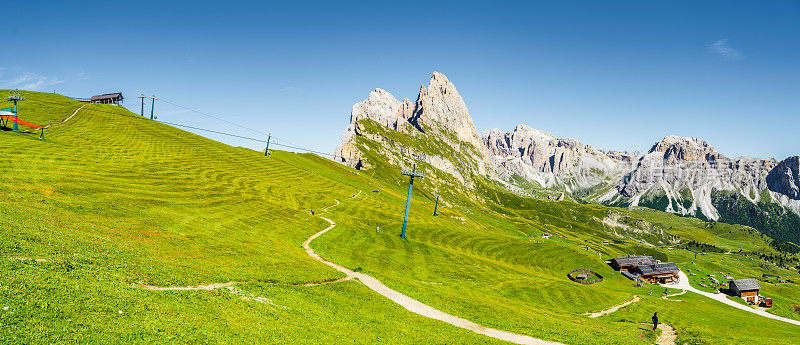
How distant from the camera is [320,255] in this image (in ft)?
182

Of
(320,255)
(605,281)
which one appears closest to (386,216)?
(320,255)

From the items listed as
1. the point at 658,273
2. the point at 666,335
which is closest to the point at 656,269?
the point at 658,273

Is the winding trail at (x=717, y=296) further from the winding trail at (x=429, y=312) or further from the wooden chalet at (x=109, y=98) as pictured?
the wooden chalet at (x=109, y=98)

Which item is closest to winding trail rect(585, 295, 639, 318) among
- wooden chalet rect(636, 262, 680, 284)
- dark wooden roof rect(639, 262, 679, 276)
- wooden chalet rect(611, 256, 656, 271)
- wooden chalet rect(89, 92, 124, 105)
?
wooden chalet rect(611, 256, 656, 271)

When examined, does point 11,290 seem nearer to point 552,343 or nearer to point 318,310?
point 318,310

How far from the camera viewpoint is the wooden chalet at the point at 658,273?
12862cm

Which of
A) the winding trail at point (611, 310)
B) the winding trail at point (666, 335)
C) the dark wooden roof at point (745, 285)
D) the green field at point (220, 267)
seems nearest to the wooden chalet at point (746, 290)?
the dark wooden roof at point (745, 285)

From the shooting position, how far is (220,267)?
35188 mm

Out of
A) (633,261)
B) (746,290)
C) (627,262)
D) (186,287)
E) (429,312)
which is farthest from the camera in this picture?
(633,261)

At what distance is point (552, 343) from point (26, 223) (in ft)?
169

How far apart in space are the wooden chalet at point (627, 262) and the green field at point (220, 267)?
17674mm

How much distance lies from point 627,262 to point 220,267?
458ft

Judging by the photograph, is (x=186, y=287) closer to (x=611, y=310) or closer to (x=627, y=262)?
(x=611, y=310)

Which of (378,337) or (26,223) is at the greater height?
(26,223)
